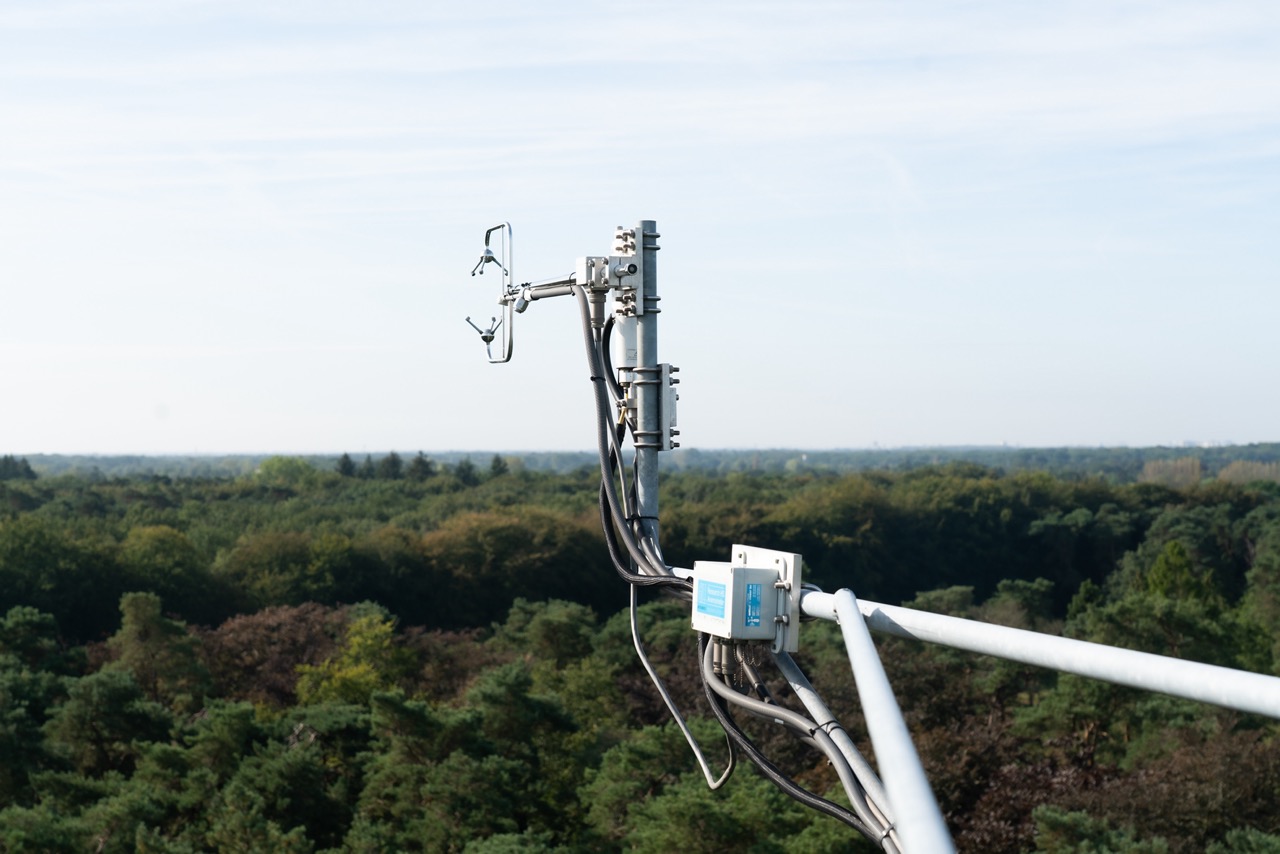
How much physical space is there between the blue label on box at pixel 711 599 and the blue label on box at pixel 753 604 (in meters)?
0.06

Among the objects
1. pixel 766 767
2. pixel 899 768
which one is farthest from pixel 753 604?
pixel 899 768

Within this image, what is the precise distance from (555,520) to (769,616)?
3833 cm

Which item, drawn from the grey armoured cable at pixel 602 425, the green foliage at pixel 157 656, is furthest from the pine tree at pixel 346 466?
the grey armoured cable at pixel 602 425

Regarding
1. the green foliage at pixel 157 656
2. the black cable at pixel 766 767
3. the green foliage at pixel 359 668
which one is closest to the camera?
the black cable at pixel 766 767

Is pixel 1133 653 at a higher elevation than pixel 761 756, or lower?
higher

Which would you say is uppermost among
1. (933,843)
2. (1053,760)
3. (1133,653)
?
(1133,653)

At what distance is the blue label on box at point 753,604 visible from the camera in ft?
8.02

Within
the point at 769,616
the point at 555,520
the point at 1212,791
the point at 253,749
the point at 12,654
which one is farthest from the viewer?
the point at 555,520

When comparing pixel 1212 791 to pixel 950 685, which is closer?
pixel 1212 791

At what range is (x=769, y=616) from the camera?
2.45 metres

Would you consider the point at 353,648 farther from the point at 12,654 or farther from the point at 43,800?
the point at 43,800

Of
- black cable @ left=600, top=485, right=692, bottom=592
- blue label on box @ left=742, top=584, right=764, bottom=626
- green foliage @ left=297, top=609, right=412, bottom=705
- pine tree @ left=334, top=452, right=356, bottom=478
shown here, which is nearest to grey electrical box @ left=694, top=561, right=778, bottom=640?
blue label on box @ left=742, top=584, right=764, bottom=626

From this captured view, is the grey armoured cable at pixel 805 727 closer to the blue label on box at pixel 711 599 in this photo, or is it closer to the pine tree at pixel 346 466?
the blue label on box at pixel 711 599

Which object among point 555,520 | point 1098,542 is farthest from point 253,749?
point 1098,542
